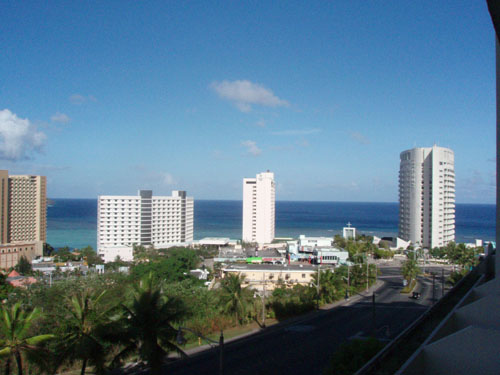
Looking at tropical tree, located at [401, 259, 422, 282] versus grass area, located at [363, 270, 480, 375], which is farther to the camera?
tropical tree, located at [401, 259, 422, 282]

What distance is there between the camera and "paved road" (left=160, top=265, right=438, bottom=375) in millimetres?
16562

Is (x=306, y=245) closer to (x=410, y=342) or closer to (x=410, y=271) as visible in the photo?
(x=410, y=271)

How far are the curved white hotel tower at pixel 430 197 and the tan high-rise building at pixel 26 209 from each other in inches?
3042

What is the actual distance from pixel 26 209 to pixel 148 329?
8362 cm

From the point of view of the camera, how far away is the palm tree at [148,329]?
12.0m

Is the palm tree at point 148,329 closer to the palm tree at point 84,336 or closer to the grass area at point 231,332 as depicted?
the palm tree at point 84,336

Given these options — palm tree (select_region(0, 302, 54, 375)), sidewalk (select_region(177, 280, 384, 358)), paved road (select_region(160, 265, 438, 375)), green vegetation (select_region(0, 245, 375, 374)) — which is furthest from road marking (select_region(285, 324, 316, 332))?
palm tree (select_region(0, 302, 54, 375))

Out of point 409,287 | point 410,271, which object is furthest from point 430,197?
point 409,287

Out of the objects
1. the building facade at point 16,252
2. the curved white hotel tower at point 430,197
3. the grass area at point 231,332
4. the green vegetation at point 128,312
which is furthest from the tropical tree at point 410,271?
the building facade at point 16,252

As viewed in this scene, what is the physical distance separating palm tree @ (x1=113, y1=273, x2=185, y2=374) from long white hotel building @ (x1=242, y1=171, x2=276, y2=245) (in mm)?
73837

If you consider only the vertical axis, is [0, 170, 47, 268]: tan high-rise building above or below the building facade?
above

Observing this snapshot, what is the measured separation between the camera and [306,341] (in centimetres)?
2006

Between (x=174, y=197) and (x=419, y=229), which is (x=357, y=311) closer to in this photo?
(x=419, y=229)

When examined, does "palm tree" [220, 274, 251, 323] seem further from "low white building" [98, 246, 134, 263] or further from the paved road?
"low white building" [98, 246, 134, 263]
